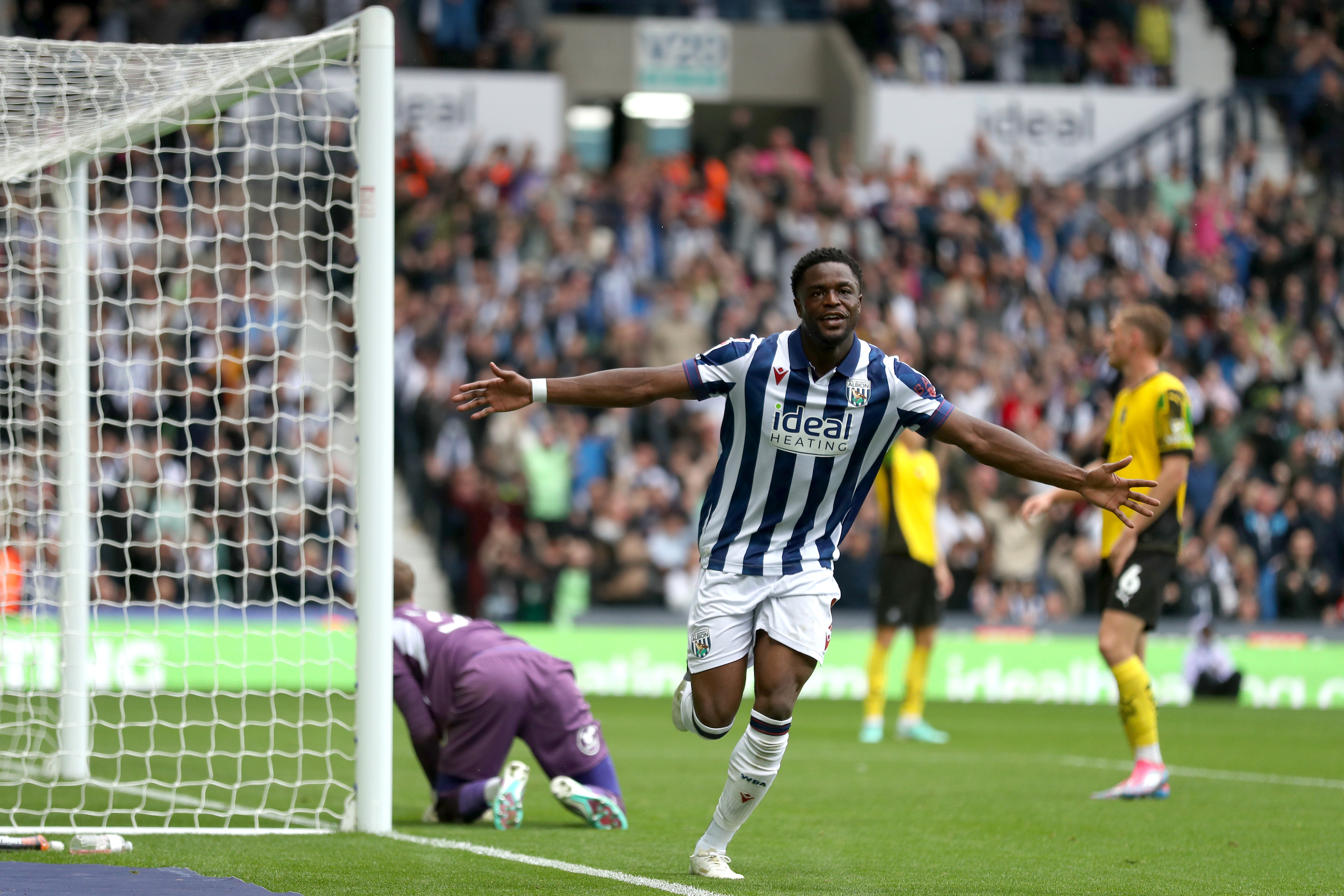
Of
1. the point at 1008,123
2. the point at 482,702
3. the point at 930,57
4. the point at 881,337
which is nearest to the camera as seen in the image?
the point at 482,702

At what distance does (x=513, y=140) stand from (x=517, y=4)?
265 cm

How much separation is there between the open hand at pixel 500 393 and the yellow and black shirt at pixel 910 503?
7.03 metres

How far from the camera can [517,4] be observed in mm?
25000

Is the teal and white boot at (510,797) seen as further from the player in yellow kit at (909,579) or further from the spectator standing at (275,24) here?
the spectator standing at (275,24)

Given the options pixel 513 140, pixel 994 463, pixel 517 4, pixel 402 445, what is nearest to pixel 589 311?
pixel 402 445

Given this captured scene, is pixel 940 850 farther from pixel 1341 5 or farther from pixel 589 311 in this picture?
pixel 1341 5

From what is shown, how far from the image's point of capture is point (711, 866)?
6105 mm

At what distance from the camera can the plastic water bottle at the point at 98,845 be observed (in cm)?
662

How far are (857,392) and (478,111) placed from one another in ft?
59.3

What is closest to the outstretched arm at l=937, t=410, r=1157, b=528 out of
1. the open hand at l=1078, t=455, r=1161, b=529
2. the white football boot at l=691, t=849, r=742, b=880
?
the open hand at l=1078, t=455, r=1161, b=529

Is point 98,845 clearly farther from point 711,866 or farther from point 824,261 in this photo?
point 824,261

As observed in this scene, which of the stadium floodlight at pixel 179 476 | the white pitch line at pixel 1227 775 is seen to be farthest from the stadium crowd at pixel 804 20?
the white pitch line at pixel 1227 775

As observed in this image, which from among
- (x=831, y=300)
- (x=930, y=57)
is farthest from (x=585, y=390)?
(x=930, y=57)

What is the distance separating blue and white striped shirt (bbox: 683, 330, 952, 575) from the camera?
19.8ft
